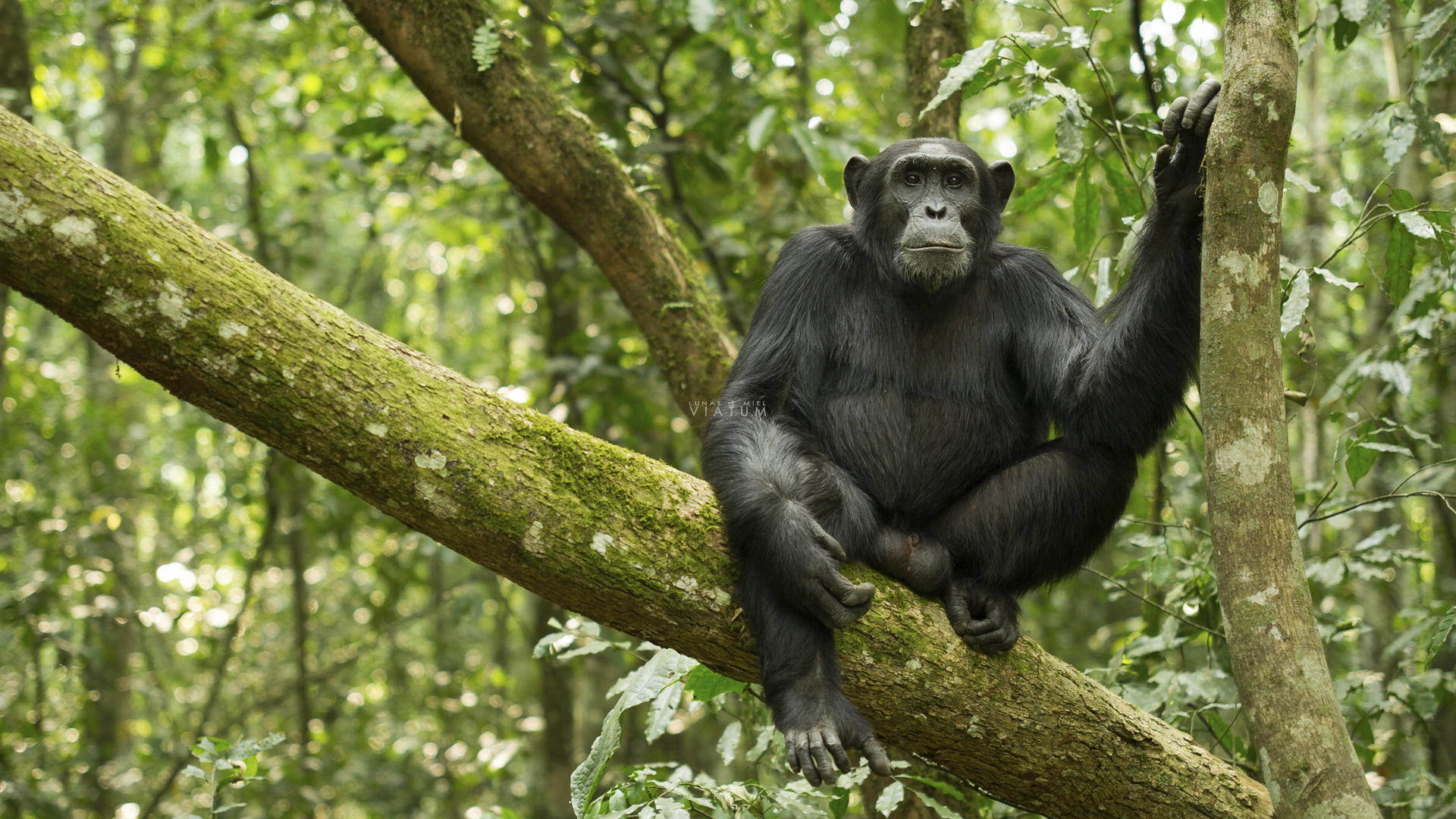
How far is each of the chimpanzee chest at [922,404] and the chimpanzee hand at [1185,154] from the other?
1031mm

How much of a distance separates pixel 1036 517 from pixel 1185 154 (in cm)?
143

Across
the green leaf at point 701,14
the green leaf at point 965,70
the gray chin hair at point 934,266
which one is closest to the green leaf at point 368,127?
the green leaf at point 701,14

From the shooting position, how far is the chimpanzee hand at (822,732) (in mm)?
3127

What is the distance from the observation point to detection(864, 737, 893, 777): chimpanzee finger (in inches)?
122

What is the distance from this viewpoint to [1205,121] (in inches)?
132

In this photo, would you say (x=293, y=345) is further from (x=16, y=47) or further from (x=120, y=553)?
(x=120, y=553)

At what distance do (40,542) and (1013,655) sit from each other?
8.60m

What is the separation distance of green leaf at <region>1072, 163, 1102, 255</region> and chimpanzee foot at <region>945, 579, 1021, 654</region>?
185 centimetres

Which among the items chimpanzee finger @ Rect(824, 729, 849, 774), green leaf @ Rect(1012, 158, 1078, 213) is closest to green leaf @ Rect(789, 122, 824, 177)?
green leaf @ Rect(1012, 158, 1078, 213)

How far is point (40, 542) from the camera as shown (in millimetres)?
8625

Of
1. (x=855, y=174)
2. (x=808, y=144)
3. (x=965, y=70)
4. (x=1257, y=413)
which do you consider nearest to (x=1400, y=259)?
(x=1257, y=413)

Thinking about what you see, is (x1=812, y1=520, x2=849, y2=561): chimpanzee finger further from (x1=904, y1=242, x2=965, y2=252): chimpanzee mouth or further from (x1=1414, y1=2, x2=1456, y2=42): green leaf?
(x1=1414, y1=2, x2=1456, y2=42): green leaf

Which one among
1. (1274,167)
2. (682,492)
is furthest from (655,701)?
(1274,167)

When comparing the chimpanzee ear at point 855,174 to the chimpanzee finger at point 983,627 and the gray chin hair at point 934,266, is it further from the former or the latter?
the chimpanzee finger at point 983,627
